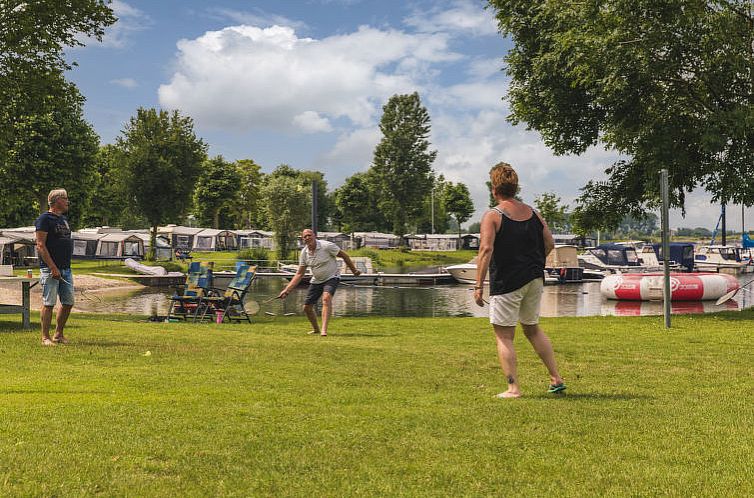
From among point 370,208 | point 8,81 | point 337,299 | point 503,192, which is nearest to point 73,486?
point 503,192

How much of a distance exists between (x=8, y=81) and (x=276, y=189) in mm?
40643

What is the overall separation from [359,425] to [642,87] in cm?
1665

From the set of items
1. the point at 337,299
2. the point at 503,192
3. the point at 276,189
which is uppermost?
the point at 276,189

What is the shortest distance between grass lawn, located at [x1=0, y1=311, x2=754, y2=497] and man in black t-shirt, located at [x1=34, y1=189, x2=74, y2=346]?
0.49m

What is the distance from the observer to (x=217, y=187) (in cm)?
9200

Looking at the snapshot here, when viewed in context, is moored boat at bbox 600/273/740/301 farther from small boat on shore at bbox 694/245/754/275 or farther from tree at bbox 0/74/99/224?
tree at bbox 0/74/99/224

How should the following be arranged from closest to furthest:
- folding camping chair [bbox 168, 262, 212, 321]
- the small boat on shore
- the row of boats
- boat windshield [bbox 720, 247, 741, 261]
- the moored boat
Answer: folding camping chair [bbox 168, 262, 212, 321] → the moored boat → the row of boats → the small boat on shore → boat windshield [bbox 720, 247, 741, 261]

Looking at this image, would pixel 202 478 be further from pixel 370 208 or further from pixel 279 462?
pixel 370 208

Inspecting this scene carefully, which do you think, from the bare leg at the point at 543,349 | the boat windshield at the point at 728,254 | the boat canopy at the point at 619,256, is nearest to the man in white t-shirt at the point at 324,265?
the bare leg at the point at 543,349

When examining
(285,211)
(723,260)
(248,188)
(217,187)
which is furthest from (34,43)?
(248,188)

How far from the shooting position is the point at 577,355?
958 cm

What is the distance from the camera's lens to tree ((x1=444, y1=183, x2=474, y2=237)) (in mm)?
118438

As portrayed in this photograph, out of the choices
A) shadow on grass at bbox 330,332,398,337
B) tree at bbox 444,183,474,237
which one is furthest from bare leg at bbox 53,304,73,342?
tree at bbox 444,183,474,237

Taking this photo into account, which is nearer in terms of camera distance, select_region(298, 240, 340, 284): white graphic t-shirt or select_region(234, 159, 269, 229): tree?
select_region(298, 240, 340, 284): white graphic t-shirt
